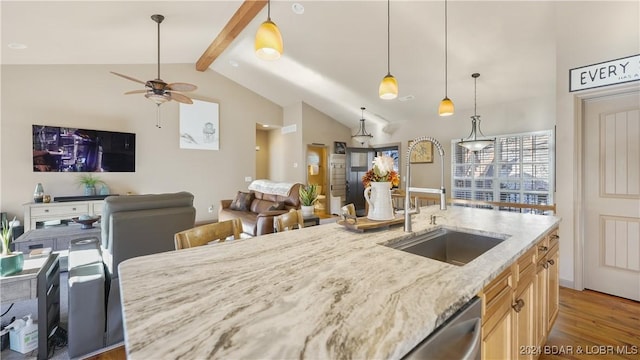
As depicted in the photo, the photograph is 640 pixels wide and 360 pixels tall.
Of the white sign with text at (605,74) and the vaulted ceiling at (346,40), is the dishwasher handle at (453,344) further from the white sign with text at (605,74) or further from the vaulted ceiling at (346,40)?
the vaulted ceiling at (346,40)

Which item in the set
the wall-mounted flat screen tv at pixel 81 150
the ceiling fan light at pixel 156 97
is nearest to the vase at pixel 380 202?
the ceiling fan light at pixel 156 97

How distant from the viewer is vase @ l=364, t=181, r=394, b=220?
5.35 feet

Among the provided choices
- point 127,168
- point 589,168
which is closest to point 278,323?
point 589,168

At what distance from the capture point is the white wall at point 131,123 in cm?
433

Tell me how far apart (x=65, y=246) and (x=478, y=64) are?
5.90 m

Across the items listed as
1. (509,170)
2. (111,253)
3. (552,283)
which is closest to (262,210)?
(111,253)

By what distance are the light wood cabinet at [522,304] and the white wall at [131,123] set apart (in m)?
5.94

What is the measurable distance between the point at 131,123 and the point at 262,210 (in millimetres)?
3170

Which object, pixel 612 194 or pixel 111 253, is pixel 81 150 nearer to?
pixel 111 253

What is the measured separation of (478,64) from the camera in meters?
3.87

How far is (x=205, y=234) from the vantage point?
1491 millimetres

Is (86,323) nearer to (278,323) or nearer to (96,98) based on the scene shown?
(278,323)

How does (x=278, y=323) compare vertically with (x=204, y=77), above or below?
below

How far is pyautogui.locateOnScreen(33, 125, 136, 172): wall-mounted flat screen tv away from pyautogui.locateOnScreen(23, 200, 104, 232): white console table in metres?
0.69
